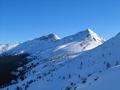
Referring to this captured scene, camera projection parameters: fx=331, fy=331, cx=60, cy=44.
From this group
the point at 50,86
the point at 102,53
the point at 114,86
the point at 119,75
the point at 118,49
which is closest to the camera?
the point at 114,86

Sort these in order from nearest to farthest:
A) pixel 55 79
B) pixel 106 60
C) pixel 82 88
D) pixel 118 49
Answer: pixel 82 88 < pixel 55 79 < pixel 106 60 < pixel 118 49

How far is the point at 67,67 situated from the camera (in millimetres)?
158000

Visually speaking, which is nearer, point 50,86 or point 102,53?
point 50,86

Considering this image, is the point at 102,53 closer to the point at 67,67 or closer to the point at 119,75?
the point at 67,67

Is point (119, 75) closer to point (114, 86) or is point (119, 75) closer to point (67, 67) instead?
point (114, 86)

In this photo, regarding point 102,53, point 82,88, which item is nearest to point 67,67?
point 102,53

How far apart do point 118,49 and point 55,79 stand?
40.5 metres

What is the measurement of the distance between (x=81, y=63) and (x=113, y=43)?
28.2 metres

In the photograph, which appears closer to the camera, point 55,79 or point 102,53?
point 55,79

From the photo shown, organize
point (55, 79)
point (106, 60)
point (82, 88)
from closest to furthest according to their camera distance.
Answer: point (82, 88) → point (55, 79) → point (106, 60)

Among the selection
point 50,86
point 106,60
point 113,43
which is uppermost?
point 113,43

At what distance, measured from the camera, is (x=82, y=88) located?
45.6m

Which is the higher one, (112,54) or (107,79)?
(112,54)

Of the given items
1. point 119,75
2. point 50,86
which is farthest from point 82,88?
point 50,86
